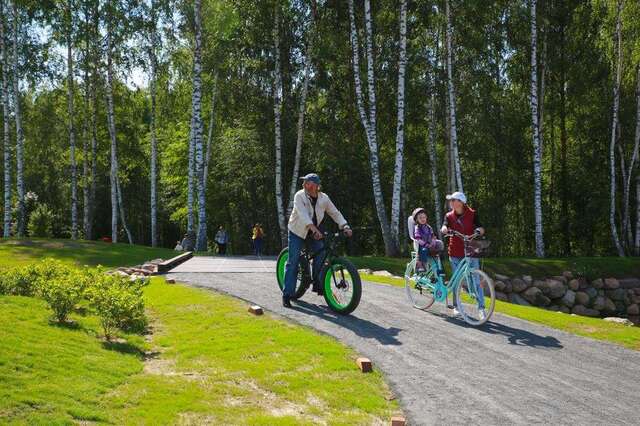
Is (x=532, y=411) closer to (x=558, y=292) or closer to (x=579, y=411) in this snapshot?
(x=579, y=411)

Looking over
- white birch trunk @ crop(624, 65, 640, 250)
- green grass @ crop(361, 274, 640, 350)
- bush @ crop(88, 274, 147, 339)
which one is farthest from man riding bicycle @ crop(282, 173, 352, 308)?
white birch trunk @ crop(624, 65, 640, 250)

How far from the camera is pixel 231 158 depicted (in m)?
33.7

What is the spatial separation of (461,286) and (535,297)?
12.8m

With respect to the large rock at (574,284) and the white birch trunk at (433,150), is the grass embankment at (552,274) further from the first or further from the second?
the white birch trunk at (433,150)

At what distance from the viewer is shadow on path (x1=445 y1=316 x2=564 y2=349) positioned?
317 inches

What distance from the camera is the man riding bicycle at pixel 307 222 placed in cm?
910

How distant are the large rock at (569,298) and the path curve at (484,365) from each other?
12.9 metres

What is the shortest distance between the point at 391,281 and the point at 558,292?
393 inches

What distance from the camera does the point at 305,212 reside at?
358 inches

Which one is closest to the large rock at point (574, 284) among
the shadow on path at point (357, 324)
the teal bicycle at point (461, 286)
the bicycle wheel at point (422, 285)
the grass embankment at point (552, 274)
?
the grass embankment at point (552, 274)

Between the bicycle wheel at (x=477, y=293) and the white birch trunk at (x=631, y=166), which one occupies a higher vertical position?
the white birch trunk at (x=631, y=166)

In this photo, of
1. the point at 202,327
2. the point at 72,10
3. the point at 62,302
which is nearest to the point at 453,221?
the point at 202,327

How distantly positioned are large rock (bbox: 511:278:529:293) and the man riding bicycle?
532 inches

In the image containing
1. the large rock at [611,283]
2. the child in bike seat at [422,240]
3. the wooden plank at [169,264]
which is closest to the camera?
the child in bike seat at [422,240]
